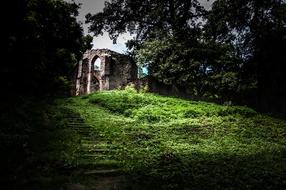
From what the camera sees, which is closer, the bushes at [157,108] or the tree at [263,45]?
the tree at [263,45]

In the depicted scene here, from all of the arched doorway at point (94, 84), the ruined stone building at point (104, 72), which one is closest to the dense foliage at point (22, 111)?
the ruined stone building at point (104, 72)

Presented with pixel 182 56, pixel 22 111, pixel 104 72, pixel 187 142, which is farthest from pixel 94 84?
pixel 187 142

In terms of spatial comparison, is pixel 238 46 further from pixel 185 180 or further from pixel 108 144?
pixel 185 180

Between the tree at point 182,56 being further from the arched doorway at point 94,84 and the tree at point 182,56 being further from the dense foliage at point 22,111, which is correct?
the arched doorway at point 94,84

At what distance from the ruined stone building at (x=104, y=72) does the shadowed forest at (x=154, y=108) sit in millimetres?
3949

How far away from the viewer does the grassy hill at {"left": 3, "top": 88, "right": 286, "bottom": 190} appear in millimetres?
8414

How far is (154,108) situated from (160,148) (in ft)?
25.7

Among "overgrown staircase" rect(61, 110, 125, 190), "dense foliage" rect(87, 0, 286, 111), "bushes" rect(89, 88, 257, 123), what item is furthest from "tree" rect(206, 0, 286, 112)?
"overgrown staircase" rect(61, 110, 125, 190)

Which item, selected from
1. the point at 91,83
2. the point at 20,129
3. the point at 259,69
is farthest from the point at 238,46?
the point at 91,83

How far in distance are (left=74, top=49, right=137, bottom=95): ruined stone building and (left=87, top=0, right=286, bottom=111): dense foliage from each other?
4994 millimetres

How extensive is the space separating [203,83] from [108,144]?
1420 cm

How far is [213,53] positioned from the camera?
25.1m

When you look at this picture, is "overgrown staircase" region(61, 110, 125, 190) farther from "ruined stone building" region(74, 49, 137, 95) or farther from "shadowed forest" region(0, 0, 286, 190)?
"ruined stone building" region(74, 49, 137, 95)

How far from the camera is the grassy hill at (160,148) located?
8.41m
